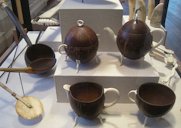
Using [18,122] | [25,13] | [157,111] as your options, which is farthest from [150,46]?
[25,13]

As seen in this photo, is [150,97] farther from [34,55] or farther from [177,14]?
[177,14]

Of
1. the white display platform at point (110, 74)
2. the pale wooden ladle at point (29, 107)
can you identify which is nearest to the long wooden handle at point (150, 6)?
the white display platform at point (110, 74)

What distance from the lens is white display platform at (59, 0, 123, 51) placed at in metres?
0.89

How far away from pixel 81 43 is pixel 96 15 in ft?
0.63

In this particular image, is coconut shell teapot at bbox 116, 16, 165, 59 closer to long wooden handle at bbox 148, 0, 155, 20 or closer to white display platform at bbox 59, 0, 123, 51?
white display platform at bbox 59, 0, 123, 51

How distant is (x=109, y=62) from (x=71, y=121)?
0.27 meters

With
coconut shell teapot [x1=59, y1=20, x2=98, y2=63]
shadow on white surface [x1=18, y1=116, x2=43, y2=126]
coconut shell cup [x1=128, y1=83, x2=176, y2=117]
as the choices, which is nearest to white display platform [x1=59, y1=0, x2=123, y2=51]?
coconut shell teapot [x1=59, y1=20, x2=98, y2=63]

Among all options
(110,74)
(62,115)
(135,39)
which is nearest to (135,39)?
(135,39)

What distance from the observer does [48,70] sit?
0.98 metres

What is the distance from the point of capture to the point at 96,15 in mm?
901

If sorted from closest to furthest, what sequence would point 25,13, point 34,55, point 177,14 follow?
point 34,55 → point 25,13 → point 177,14

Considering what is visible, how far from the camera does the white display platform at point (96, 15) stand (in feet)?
2.92

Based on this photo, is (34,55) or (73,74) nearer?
(73,74)

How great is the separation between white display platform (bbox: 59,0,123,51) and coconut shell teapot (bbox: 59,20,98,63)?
4.6 inches
